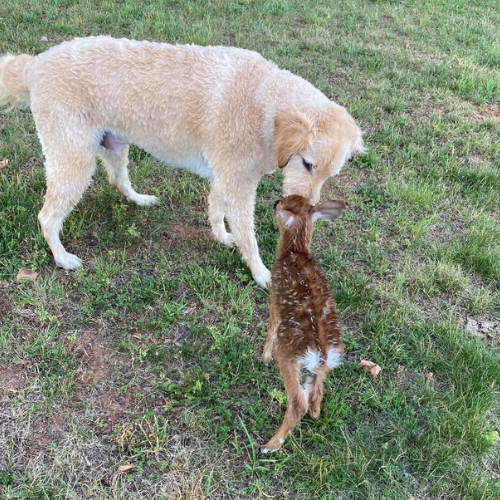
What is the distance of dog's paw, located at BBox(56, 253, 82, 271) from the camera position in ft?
10.6

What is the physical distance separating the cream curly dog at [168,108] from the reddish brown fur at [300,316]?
33 centimetres

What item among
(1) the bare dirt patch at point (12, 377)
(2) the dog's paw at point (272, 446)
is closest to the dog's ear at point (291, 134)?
(2) the dog's paw at point (272, 446)

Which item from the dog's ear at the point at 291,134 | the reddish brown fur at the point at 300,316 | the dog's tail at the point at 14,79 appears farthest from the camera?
the dog's tail at the point at 14,79

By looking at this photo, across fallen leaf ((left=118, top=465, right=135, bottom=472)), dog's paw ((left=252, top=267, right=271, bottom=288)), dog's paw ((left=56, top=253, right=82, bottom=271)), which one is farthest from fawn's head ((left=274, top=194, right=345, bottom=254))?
dog's paw ((left=56, top=253, right=82, bottom=271))

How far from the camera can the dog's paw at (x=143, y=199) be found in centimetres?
387

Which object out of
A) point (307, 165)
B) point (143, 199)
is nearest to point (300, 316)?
point (307, 165)

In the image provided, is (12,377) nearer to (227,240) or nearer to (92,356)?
(92,356)

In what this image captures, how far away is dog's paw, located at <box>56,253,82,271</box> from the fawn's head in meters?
1.64

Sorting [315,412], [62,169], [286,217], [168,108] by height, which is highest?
[168,108]

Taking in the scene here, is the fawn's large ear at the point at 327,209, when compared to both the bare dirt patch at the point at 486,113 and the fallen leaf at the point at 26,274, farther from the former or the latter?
the bare dirt patch at the point at 486,113

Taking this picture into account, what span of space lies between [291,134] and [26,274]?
204 centimetres

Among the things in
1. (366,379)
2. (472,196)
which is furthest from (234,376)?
(472,196)

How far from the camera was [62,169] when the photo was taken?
304 cm

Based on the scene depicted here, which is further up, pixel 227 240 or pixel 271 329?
pixel 271 329
